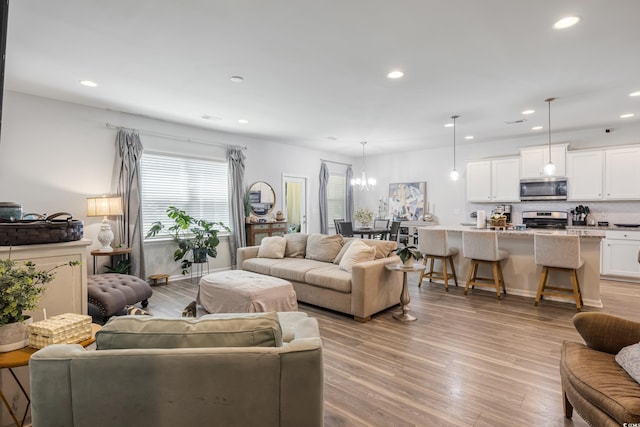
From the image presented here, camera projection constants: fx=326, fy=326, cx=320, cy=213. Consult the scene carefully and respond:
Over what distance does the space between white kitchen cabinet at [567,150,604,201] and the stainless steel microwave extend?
0.35 ft

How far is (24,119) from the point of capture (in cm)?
420

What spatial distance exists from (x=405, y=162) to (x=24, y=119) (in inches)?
295

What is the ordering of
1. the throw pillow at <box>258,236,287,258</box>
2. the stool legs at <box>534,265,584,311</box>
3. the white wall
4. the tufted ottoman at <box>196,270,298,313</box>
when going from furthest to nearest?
the throw pillow at <box>258,236,287,258</box> → the white wall → the stool legs at <box>534,265,584,311</box> → the tufted ottoman at <box>196,270,298,313</box>

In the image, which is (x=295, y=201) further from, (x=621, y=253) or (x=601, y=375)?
(x=601, y=375)

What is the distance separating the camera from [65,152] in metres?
4.53

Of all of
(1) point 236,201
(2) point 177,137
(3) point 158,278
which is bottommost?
(3) point 158,278

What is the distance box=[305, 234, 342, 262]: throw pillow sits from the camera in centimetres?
474

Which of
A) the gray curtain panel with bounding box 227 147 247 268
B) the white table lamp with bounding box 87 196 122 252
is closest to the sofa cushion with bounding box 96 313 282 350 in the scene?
the white table lamp with bounding box 87 196 122 252

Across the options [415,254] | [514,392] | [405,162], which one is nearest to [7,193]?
[415,254]

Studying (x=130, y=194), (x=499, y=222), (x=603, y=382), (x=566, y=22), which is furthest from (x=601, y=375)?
(x=130, y=194)

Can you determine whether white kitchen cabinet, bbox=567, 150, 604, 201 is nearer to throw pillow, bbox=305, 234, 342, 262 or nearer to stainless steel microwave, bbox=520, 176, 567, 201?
stainless steel microwave, bbox=520, 176, 567, 201

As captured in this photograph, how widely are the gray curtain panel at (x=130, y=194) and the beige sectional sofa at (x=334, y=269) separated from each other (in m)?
1.58

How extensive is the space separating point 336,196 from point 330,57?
5.97 m

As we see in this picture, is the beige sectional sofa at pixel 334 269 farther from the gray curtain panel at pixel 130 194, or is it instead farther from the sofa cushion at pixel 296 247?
the gray curtain panel at pixel 130 194
